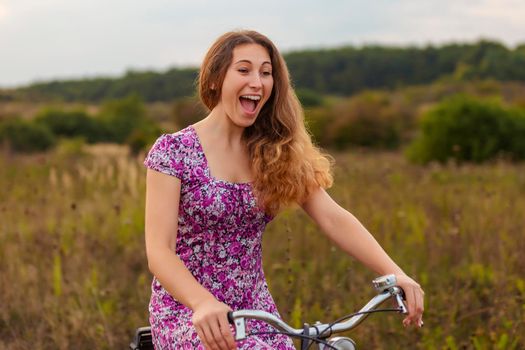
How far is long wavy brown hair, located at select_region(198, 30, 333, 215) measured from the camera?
257 cm

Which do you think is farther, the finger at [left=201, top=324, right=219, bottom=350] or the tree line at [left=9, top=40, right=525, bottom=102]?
the tree line at [left=9, top=40, right=525, bottom=102]

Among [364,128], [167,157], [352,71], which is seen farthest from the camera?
[352,71]

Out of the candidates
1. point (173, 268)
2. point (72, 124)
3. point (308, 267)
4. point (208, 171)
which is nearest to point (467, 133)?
point (308, 267)

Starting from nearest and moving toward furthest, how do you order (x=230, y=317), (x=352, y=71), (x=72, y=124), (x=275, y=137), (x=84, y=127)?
(x=230, y=317) < (x=275, y=137) < (x=72, y=124) < (x=84, y=127) < (x=352, y=71)

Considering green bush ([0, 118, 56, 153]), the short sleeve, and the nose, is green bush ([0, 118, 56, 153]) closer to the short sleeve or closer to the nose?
the short sleeve

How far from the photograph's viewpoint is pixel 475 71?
6072 cm

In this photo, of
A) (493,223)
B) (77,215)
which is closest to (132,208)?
(77,215)

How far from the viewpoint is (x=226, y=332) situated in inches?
75.6

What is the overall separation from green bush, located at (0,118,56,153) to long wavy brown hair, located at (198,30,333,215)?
2183 cm

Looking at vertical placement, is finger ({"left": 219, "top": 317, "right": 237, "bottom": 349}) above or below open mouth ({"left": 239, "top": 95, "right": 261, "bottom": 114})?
below

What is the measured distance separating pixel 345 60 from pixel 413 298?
69.9 m

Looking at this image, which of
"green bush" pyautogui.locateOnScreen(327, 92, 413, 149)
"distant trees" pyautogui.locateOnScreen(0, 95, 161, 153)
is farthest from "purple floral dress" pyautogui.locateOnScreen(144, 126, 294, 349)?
"green bush" pyautogui.locateOnScreen(327, 92, 413, 149)

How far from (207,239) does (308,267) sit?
3.33 meters

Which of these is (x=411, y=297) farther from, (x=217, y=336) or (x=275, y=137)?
A: (x=275, y=137)
